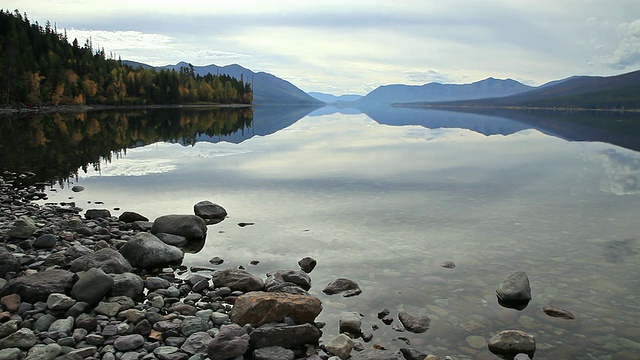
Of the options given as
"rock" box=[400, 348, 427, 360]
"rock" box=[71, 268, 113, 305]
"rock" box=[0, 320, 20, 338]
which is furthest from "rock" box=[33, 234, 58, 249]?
"rock" box=[400, 348, 427, 360]

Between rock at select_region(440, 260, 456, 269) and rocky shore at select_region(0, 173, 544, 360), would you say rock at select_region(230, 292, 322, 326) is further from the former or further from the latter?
rock at select_region(440, 260, 456, 269)

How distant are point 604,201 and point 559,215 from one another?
20.0ft

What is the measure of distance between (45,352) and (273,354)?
4.68 metres

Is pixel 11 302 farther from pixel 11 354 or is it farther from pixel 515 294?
pixel 515 294

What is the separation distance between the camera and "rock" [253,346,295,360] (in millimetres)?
9861

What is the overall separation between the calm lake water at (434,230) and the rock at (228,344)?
2332 mm

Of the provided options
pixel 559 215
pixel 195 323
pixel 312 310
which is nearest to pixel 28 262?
pixel 195 323

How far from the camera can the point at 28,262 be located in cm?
1460

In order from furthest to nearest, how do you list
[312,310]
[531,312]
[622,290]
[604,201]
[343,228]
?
[604,201], [343,228], [622,290], [531,312], [312,310]

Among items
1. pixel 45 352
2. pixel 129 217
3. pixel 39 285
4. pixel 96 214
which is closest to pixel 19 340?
pixel 45 352

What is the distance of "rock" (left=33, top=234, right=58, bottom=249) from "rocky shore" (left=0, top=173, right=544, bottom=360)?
36 millimetres

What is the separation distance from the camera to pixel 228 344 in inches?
386

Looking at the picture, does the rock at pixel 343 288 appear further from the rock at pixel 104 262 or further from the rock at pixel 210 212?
the rock at pixel 210 212

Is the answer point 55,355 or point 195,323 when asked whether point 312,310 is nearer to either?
point 195,323
